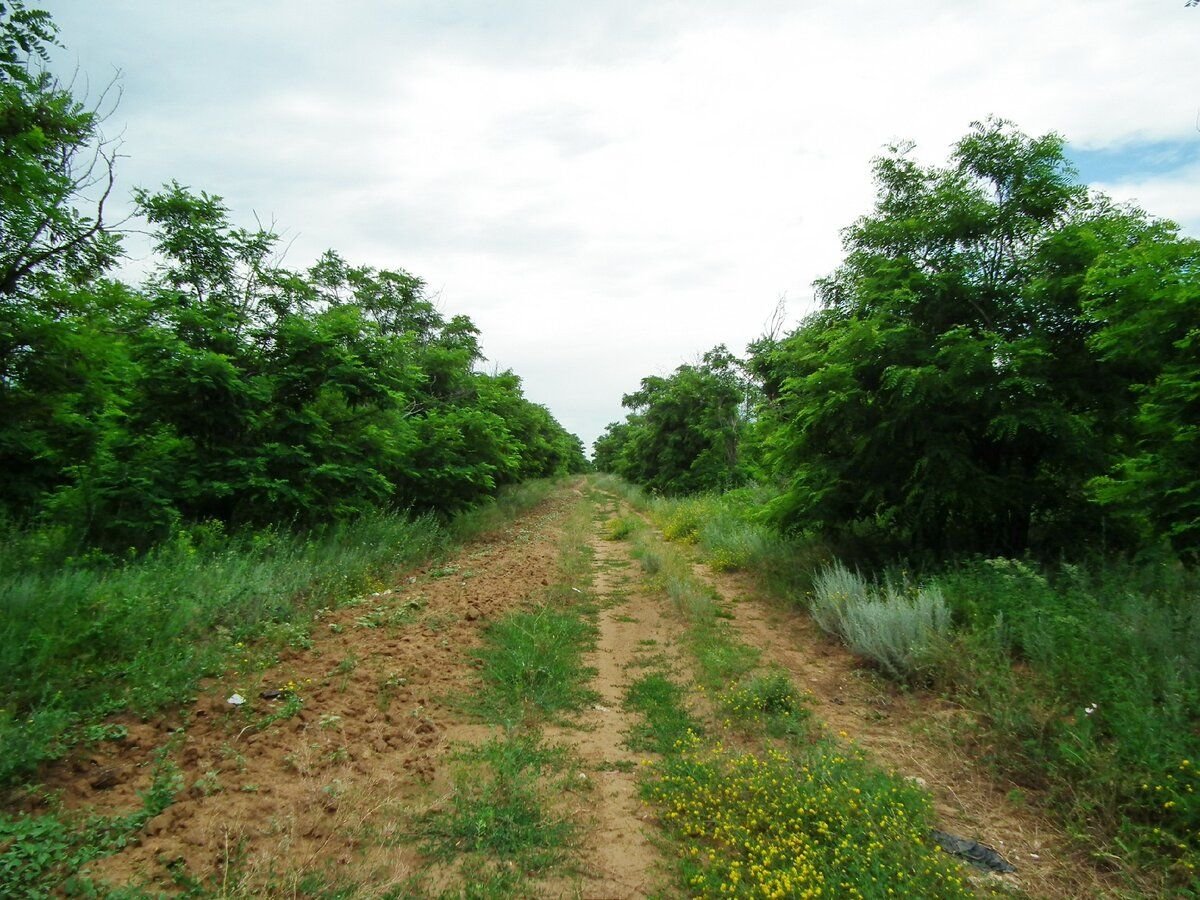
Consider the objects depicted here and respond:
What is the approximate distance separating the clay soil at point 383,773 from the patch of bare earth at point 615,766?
1cm

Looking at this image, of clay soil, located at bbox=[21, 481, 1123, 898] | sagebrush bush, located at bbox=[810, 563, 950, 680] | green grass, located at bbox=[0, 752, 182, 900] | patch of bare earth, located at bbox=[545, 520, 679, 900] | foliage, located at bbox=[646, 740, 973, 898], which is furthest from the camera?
sagebrush bush, located at bbox=[810, 563, 950, 680]

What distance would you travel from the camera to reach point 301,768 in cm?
404

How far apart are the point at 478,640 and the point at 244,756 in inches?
129

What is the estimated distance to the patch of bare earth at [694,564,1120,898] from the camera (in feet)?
11.0

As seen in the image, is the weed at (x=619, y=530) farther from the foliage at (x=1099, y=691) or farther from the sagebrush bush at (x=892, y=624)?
the foliage at (x=1099, y=691)

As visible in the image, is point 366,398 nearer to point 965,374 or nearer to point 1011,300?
point 965,374

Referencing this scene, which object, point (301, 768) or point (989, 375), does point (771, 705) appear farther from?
point (989, 375)

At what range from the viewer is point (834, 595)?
775cm

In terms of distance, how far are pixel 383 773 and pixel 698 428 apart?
23647 mm

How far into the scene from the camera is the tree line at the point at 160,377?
6367 mm

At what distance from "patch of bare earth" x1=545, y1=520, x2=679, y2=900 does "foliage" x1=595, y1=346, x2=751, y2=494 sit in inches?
679

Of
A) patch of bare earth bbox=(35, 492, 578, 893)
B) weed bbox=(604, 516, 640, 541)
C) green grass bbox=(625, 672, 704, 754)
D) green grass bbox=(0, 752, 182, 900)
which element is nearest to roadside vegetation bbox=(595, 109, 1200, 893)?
green grass bbox=(625, 672, 704, 754)

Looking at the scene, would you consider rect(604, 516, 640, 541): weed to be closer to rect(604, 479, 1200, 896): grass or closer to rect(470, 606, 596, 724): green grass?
rect(470, 606, 596, 724): green grass

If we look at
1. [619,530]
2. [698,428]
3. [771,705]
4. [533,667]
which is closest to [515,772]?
[533,667]
